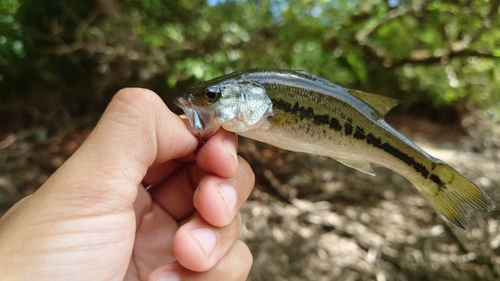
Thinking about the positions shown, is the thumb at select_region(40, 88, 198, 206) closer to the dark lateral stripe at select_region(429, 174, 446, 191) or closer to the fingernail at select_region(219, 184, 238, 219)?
the fingernail at select_region(219, 184, 238, 219)

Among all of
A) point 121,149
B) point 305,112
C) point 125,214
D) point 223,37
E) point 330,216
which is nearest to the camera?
point 121,149

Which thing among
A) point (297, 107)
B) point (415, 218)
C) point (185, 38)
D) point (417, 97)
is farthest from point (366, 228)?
point (417, 97)

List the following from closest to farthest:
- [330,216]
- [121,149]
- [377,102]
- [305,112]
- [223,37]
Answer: [121,149], [305,112], [377,102], [330,216], [223,37]

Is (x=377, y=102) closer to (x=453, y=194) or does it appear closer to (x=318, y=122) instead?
(x=318, y=122)

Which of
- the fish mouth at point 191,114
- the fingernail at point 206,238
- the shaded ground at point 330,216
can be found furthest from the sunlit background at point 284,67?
the fish mouth at point 191,114

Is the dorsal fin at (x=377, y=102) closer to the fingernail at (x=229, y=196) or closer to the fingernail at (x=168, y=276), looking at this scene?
the fingernail at (x=229, y=196)

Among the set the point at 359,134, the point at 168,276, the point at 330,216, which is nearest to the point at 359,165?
the point at 359,134

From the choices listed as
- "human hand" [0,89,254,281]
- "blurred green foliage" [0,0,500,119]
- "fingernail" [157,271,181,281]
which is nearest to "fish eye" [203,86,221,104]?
"human hand" [0,89,254,281]
